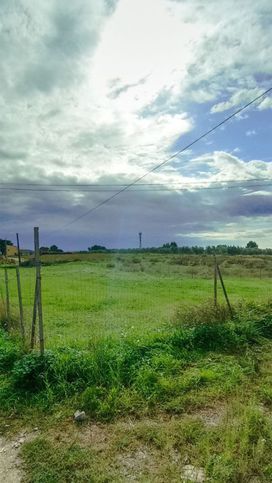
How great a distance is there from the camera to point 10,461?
3443 millimetres

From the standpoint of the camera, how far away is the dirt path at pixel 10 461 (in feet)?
10.5

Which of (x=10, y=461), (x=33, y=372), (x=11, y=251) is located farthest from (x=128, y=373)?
(x=11, y=251)

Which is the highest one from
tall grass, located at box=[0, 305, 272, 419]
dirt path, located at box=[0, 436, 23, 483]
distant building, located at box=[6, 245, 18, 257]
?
distant building, located at box=[6, 245, 18, 257]

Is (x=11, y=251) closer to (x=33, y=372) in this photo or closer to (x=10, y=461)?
(x=33, y=372)

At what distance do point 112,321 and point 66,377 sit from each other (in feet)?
16.4

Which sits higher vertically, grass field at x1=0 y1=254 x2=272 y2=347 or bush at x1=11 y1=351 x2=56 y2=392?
bush at x1=11 y1=351 x2=56 y2=392

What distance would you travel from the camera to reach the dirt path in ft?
10.5

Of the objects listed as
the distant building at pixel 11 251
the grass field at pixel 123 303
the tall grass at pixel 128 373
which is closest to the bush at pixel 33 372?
the tall grass at pixel 128 373

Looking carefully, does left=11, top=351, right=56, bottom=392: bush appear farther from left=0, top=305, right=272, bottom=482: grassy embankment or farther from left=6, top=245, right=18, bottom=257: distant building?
left=6, top=245, right=18, bottom=257: distant building

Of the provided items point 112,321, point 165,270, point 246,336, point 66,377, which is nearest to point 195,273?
point 165,270

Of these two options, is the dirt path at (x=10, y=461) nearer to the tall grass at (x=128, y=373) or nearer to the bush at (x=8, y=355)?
the tall grass at (x=128, y=373)

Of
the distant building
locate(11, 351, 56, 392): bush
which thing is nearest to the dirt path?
locate(11, 351, 56, 392): bush

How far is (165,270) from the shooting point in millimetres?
31109

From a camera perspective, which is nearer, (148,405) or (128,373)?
(148,405)
